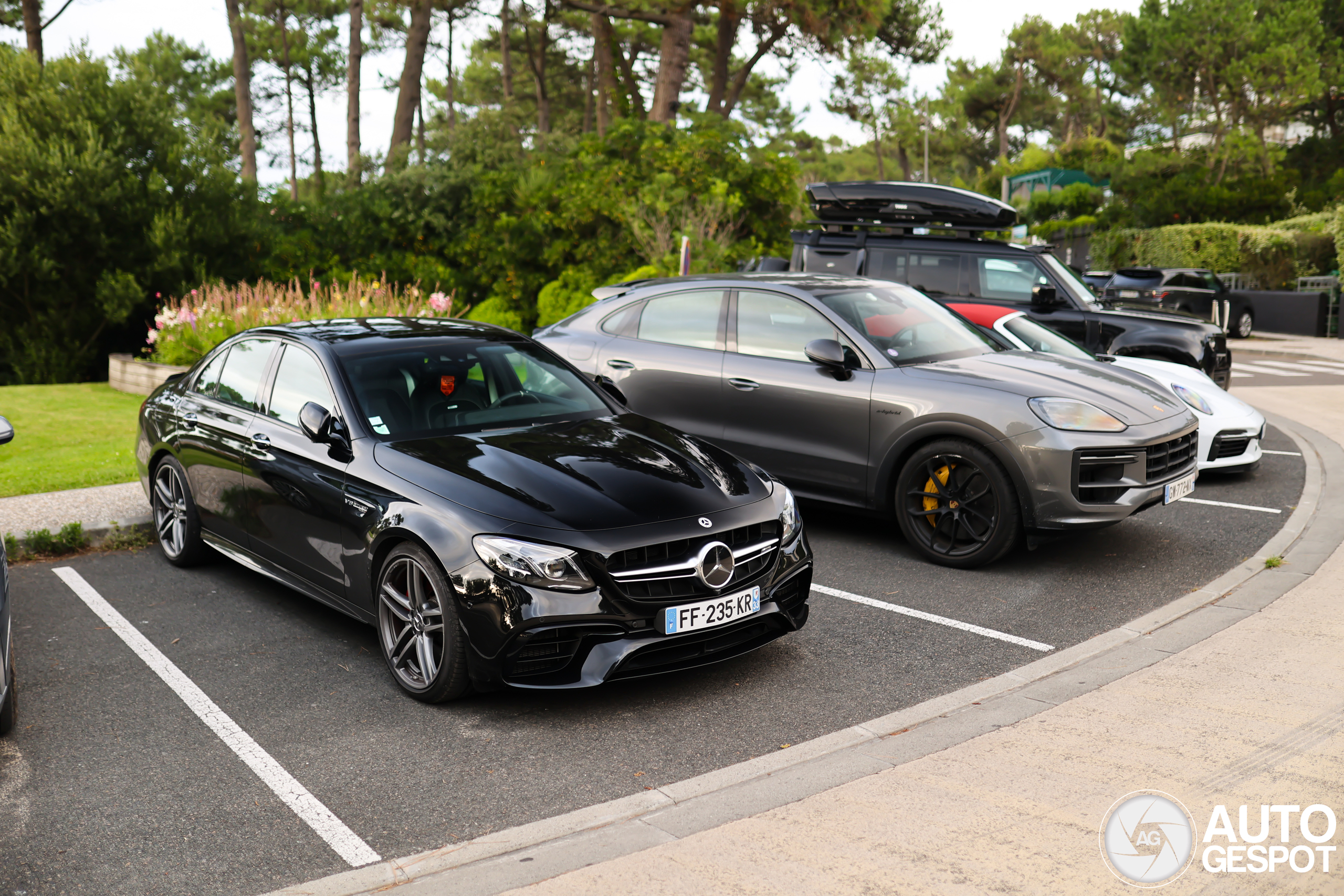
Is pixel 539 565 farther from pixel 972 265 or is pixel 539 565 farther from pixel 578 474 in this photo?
pixel 972 265

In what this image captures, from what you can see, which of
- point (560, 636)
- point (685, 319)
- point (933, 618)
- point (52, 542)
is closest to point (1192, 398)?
point (685, 319)

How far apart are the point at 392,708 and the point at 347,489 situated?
1000 mm

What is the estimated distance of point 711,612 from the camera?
14.3 feet

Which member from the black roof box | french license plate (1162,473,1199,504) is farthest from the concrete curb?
the black roof box

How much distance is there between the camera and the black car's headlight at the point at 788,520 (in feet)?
15.7

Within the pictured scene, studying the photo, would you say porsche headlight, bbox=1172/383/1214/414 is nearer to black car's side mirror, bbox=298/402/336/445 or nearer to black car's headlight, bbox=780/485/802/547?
black car's headlight, bbox=780/485/802/547

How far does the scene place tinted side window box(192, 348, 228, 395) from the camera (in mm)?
6289

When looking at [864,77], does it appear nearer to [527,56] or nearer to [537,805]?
[527,56]

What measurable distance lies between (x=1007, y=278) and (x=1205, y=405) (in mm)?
2658

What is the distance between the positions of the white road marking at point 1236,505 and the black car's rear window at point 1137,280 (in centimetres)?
1763

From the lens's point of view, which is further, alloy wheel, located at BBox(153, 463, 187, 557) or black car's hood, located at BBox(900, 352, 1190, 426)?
alloy wheel, located at BBox(153, 463, 187, 557)

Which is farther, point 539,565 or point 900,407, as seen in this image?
point 900,407

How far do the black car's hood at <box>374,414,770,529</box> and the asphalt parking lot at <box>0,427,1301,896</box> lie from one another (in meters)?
0.83

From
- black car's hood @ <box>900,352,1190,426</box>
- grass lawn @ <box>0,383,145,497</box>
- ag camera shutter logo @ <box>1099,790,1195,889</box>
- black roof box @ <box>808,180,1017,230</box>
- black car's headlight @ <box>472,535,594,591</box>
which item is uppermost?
black roof box @ <box>808,180,1017,230</box>
